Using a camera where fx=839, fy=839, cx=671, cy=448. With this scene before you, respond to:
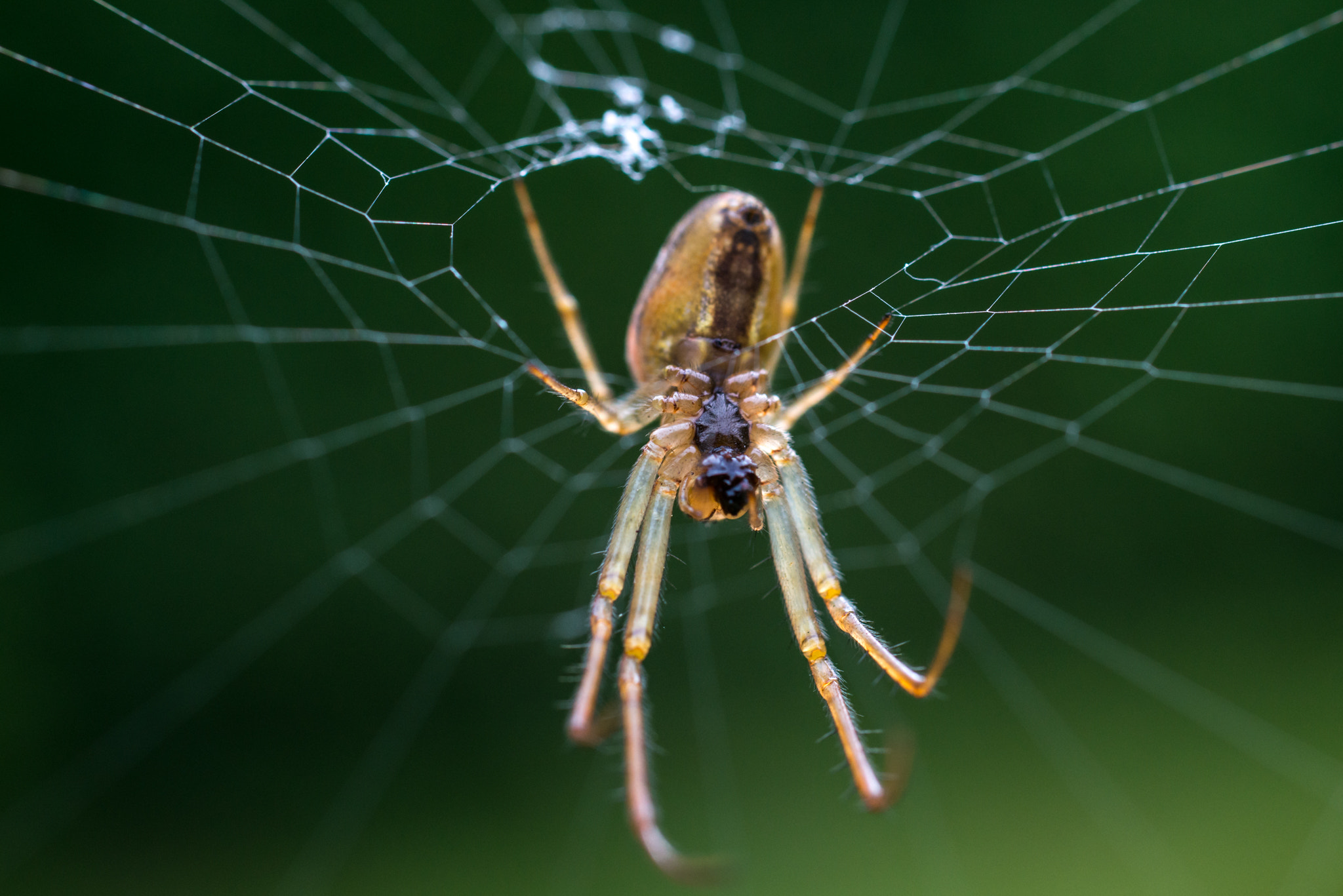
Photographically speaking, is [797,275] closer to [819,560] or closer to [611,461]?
[819,560]

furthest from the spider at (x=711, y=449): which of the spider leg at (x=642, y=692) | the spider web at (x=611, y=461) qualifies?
the spider web at (x=611, y=461)

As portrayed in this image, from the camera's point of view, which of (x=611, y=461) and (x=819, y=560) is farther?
(x=611, y=461)

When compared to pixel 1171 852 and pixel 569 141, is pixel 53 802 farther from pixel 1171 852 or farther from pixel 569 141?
pixel 1171 852

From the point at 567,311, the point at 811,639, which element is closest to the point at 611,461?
the point at 567,311

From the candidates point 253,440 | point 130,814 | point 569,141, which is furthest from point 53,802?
point 569,141

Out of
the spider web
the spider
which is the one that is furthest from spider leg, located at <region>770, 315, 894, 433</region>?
the spider web

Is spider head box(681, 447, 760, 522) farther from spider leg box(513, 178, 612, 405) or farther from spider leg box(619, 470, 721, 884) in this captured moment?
spider leg box(513, 178, 612, 405)
